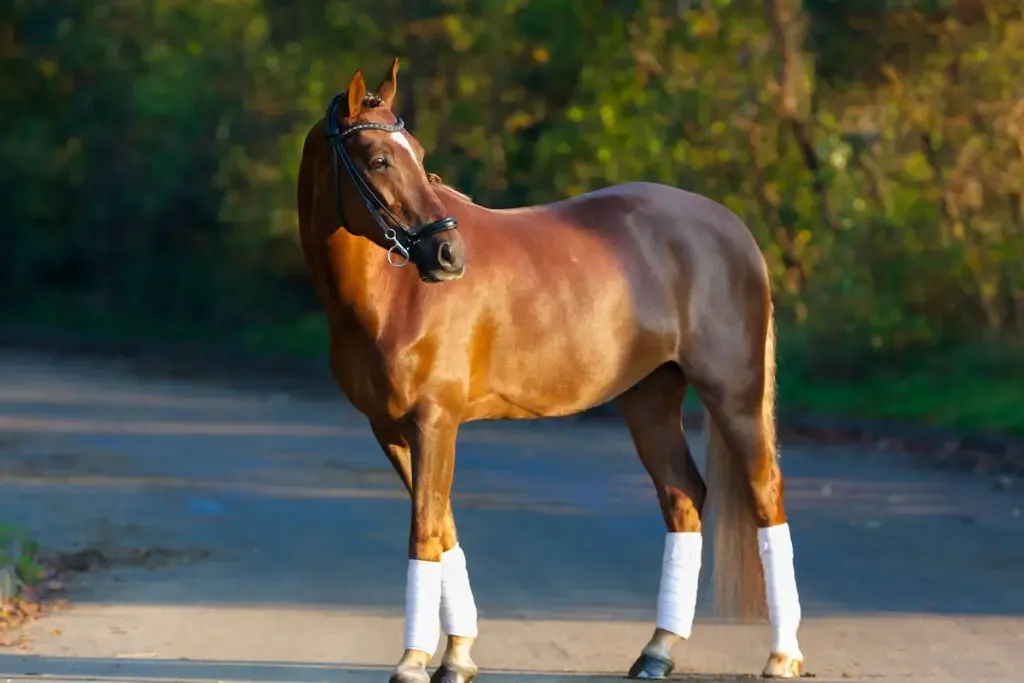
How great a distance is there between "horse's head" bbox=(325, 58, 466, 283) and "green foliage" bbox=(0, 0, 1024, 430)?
54.0 feet

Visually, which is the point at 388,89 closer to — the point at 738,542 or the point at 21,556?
the point at 738,542

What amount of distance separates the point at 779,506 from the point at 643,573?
3.17 m

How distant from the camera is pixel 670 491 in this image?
8133 mm

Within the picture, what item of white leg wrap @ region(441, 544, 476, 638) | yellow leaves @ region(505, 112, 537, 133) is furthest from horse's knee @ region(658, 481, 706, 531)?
yellow leaves @ region(505, 112, 537, 133)

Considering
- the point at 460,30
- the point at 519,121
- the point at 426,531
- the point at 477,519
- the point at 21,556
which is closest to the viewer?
the point at 426,531

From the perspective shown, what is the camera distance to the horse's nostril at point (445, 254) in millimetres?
6715

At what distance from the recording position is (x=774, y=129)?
83.3 ft

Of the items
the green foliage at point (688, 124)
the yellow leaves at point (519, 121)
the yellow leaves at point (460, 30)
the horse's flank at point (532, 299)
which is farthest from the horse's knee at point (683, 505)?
the yellow leaves at point (460, 30)

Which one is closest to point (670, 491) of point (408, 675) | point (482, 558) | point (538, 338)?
point (538, 338)

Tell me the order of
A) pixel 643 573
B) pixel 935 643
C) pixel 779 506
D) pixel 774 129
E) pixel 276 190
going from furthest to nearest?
1. pixel 276 190
2. pixel 774 129
3. pixel 643 573
4. pixel 935 643
5. pixel 779 506

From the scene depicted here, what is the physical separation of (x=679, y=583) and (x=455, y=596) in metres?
1.05

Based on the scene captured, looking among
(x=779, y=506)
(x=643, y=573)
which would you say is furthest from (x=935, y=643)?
(x=643, y=573)

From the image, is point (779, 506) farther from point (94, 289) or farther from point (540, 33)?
point (94, 289)

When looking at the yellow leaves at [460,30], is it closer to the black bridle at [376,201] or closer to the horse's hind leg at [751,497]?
the horse's hind leg at [751,497]
